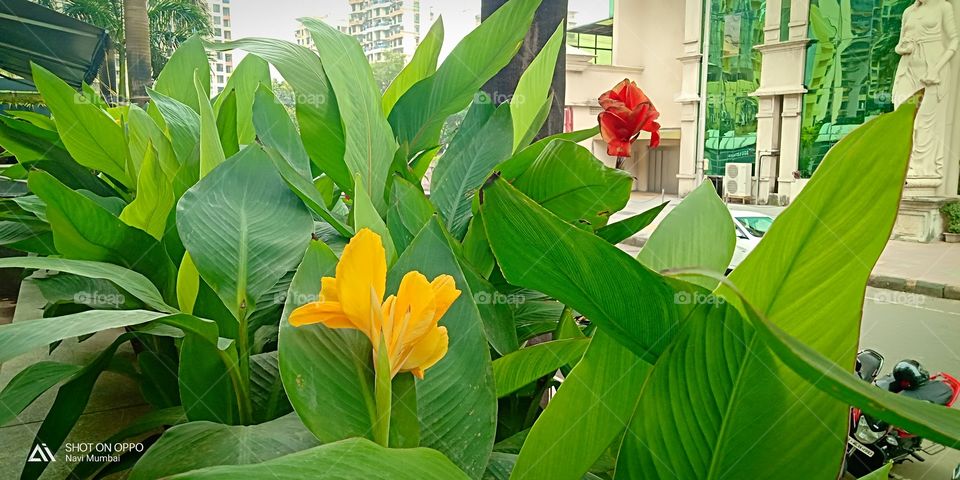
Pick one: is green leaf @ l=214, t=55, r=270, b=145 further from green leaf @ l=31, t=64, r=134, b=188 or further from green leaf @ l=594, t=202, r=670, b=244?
green leaf @ l=594, t=202, r=670, b=244

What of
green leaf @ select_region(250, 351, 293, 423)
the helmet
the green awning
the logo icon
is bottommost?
the helmet

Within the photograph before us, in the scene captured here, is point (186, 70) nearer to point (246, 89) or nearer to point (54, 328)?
point (246, 89)

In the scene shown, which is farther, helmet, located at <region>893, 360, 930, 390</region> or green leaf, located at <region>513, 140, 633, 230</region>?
helmet, located at <region>893, 360, 930, 390</region>

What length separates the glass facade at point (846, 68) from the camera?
25.4 feet

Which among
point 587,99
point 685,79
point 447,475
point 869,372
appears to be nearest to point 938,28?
point 685,79

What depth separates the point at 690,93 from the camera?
7891 millimetres

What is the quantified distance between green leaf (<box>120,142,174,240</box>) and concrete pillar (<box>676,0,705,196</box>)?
22.0 ft

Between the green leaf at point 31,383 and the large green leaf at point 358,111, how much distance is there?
0.67 ft

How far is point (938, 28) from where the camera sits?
6.68 metres

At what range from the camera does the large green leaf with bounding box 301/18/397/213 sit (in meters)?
0.38

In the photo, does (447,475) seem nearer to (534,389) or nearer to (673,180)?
(534,389)

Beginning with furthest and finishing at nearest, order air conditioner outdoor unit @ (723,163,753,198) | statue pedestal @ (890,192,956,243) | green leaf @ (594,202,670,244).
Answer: air conditioner outdoor unit @ (723,163,753,198) < statue pedestal @ (890,192,956,243) < green leaf @ (594,202,670,244)

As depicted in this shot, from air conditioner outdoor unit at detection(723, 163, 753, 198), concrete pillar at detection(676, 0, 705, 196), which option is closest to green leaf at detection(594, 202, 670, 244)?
concrete pillar at detection(676, 0, 705, 196)

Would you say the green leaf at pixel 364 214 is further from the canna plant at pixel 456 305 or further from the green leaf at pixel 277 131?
the green leaf at pixel 277 131
